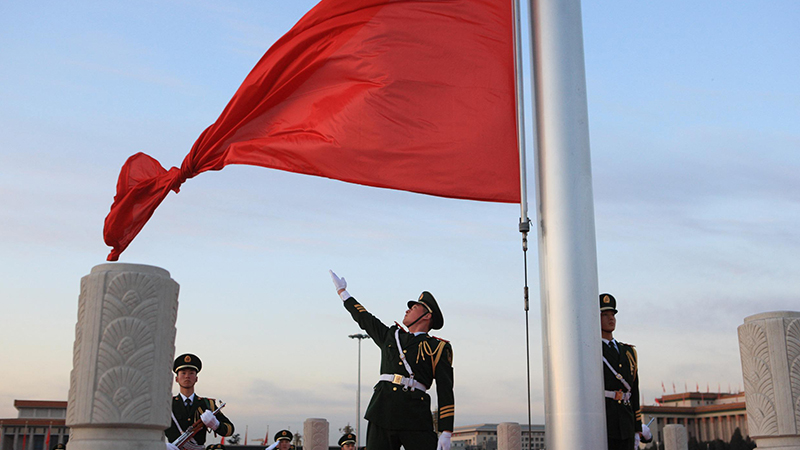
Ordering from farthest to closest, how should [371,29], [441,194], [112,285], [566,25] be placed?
[371,29] → [441,194] → [566,25] → [112,285]

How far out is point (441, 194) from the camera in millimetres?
7055

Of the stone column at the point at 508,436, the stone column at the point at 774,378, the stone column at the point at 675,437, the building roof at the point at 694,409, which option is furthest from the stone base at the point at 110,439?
the building roof at the point at 694,409

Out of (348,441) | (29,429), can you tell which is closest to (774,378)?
(348,441)

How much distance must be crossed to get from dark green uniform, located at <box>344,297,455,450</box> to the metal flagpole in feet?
3.37

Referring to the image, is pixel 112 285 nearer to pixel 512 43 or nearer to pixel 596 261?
pixel 596 261

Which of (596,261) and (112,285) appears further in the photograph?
(596,261)

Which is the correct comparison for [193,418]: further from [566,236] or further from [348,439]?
[348,439]

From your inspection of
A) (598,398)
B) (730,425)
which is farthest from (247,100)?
(730,425)

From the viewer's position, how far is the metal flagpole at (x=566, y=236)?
5609 millimetres

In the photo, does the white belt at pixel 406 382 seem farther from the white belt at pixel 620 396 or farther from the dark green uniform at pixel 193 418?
the dark green uniform at pixel 193 418

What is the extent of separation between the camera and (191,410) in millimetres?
8484

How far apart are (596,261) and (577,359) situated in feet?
2.45

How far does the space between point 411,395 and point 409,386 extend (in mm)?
77

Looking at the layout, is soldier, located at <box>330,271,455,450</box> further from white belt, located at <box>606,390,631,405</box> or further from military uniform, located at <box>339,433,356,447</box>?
military uniform, located at <box>339,433,356,447</box>
